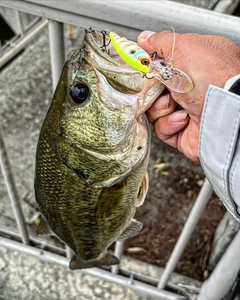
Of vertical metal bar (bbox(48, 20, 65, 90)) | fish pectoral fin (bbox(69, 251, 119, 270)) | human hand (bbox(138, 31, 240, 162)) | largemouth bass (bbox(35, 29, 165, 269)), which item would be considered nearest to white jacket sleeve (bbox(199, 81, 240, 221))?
human hand (bbox(138, 31, 240, 162))

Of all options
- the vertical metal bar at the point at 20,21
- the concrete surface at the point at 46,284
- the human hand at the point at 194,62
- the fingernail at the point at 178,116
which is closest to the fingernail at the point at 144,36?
the human hand at the point at 194,62

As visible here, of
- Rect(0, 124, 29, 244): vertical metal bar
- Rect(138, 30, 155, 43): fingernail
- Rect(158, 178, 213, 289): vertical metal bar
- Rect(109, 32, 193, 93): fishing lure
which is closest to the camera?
Rect(109, 32, 193, 93): fishing lure

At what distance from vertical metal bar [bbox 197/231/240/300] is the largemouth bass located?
449mm

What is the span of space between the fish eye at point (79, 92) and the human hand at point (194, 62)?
0.58 ft

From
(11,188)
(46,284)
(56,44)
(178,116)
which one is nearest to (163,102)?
(178,116)

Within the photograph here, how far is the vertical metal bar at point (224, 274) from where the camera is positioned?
67.9 inches

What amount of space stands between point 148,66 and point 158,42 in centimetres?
11

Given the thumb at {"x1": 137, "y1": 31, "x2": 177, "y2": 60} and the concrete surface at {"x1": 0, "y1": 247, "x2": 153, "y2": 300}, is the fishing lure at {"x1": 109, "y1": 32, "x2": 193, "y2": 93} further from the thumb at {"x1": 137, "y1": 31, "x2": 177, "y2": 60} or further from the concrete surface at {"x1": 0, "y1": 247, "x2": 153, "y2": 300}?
→ the concrete surface at {"x1": 0, "y1": 247, "x2": 153, "y2": 300}

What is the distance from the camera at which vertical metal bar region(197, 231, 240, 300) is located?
1.72 metres

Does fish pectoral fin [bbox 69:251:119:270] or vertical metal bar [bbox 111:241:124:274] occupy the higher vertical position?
fish pectoral fin [bbox 69:251:119:270]

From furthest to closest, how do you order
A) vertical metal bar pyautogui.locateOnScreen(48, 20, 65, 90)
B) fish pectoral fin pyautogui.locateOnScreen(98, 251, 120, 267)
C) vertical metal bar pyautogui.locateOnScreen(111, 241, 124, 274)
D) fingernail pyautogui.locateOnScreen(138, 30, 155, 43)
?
vertical metal bar pyautogui.locateOnScreen(111, 241, 124, 274), fish pectoral fin pyautogui.locateOnScreen(98, 251, 120, 267), vertical metal bar pyautogui.locateOnScreen(48, 20, 65, 90), fingernail pyautogui.locateOnScreen(138, 30, 155, 43)

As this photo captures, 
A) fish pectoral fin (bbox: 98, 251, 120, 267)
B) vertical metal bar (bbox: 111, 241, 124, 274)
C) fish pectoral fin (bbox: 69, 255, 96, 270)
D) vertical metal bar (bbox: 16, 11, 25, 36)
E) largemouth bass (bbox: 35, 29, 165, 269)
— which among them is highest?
largemouth bass (bbox: 35, 29, 165, 269)

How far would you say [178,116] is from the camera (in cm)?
120

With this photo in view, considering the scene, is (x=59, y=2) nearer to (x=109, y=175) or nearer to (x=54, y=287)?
(x=109, y=175)
